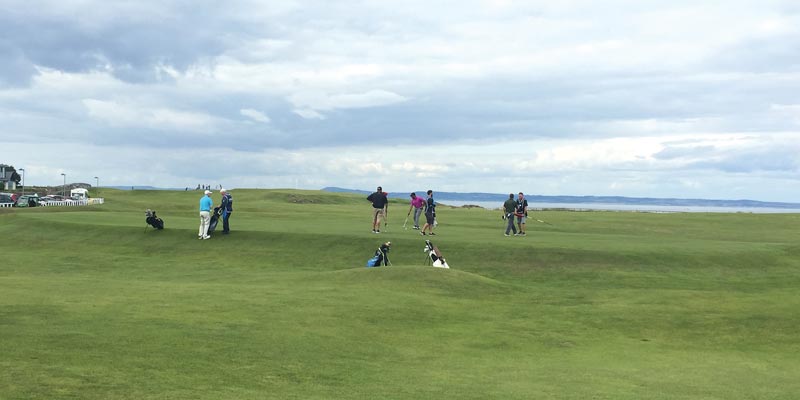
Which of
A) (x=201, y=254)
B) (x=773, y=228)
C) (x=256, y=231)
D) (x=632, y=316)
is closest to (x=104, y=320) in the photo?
(x=632, y=316)

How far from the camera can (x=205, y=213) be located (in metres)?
38.3

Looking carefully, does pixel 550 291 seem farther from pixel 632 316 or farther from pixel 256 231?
pixel 256 231

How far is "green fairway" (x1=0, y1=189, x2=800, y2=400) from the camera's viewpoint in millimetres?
11706

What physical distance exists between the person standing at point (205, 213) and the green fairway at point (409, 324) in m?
2.73

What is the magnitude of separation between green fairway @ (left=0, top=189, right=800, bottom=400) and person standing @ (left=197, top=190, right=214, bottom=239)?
2.73 meters

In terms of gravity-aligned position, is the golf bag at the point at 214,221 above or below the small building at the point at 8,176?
below

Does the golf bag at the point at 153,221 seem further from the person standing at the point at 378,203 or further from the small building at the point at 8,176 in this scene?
the small building at the point at 8,176

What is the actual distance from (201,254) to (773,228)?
4389 centimetres

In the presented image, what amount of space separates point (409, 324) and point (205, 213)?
22907mm

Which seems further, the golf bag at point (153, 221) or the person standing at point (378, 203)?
the golf bag at point (153, 221)

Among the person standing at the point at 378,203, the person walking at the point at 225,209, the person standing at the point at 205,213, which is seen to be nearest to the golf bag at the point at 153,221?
the person standing at the point at 205,213

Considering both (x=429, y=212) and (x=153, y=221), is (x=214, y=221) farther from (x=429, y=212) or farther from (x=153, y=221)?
(x=429, y=212)

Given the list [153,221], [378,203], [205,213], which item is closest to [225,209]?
[205,213]

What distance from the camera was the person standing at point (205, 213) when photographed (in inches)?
1508
